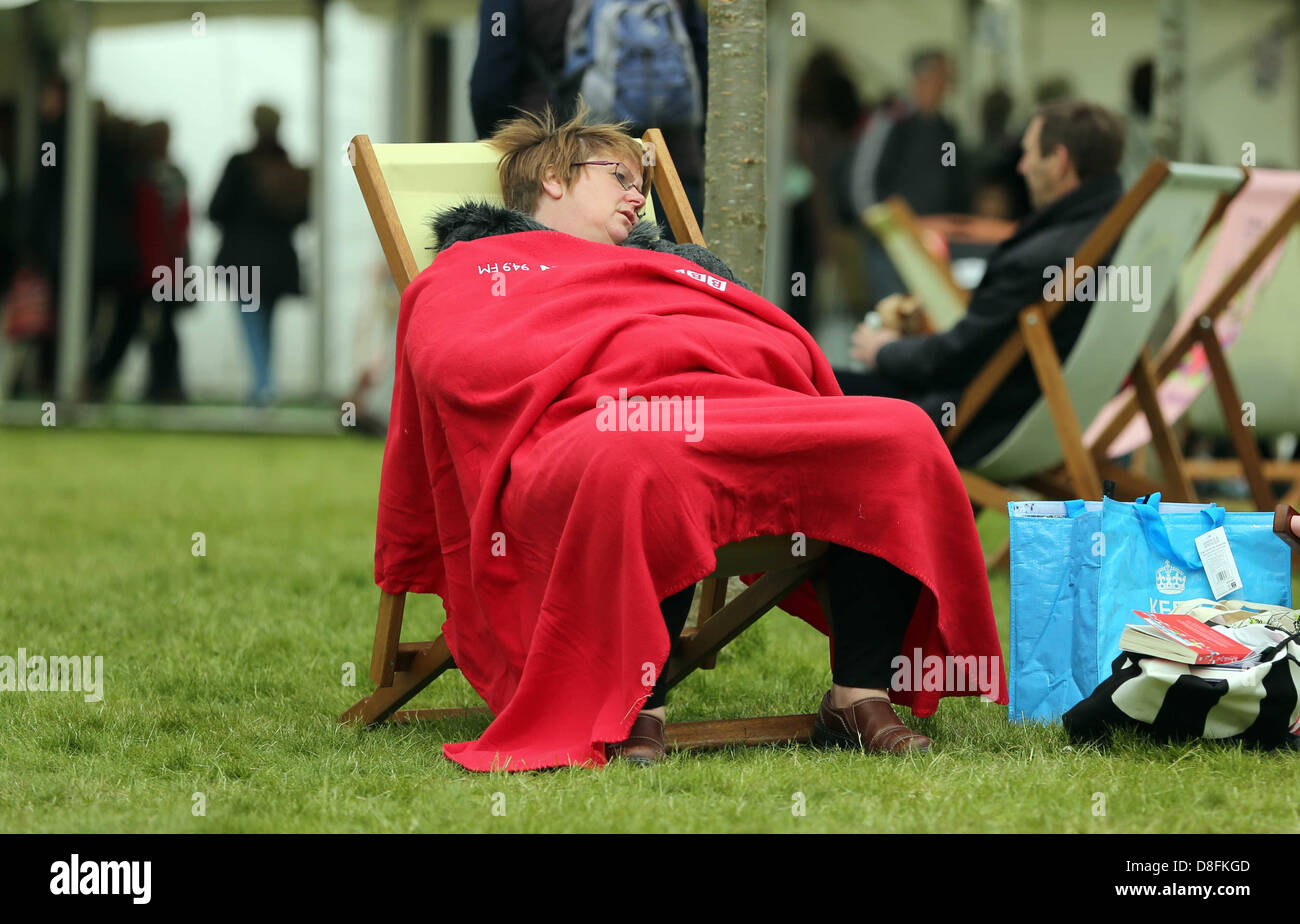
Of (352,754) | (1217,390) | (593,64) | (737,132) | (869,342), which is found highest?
(593,64)

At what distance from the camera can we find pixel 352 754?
3.04m

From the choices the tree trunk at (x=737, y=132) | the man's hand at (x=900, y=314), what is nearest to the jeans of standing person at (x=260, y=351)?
the man's hand at (x=900, y=314)

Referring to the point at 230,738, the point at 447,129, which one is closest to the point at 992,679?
the point at 230,738

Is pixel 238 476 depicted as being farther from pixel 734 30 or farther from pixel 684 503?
pixel 684 503

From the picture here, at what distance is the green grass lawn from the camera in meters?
2.54

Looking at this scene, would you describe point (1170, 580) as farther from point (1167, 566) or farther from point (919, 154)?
point (919, 154)

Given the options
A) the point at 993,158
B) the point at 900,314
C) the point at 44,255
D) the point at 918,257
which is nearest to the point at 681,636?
the point at 900,314

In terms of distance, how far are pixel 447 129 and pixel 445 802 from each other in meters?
8.00

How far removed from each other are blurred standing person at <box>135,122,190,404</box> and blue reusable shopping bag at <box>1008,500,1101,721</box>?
27.9 feet

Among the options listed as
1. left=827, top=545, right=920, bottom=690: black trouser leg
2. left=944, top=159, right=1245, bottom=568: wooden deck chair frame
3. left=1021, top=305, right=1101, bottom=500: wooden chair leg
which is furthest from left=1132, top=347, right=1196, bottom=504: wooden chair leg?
left=827, top=545, right=920, bottom=690: black trouser leg

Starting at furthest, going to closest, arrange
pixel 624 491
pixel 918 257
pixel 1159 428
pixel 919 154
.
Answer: pixel 919 154, pixel 918 257, pixel 1159 428, pixel 624 491

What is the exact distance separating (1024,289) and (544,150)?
1.68 m

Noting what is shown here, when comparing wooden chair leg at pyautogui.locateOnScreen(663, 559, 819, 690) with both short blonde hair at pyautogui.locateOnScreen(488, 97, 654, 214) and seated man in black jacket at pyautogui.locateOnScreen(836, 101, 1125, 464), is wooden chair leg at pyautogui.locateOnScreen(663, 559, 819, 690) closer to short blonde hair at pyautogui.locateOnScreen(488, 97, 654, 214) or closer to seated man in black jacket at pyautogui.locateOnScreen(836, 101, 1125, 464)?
short blonde hair at pyautogui.locateOnScreen(488, 97, 654, 214)

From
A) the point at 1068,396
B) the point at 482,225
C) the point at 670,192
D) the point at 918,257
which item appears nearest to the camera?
the point at 482,225
